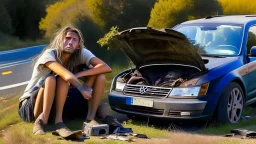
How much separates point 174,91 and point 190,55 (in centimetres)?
57

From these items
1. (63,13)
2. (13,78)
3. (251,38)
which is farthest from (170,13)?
(63,13)

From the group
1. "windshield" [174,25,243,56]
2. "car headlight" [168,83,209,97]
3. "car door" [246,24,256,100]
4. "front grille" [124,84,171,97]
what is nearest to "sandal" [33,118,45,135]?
"front grille" [124,84,171,97]

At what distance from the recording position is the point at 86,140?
6.20 m

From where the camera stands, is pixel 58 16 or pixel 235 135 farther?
pixel 58 16

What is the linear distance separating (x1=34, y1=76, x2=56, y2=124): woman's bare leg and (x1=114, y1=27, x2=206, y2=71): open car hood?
1429mm

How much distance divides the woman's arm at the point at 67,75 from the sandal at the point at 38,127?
26.9 inches

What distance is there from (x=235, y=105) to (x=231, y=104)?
0.13 metres

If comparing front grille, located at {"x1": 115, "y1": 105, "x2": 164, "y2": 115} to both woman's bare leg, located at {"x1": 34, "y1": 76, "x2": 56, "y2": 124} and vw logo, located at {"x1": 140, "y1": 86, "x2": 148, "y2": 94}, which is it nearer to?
vw logo, located at {"x1": 140, "y1": 86, "x2": 148, "y2": 94}

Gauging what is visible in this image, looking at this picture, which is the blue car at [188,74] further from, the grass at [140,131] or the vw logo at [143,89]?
the grass at [140,131]

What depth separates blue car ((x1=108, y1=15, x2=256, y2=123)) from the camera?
7.05 m

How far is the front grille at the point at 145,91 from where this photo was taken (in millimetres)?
7223

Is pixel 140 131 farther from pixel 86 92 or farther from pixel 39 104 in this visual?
pixel 39 104

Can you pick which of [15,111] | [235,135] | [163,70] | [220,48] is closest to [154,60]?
[163,70]

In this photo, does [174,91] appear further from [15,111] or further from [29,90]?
[15,111]
